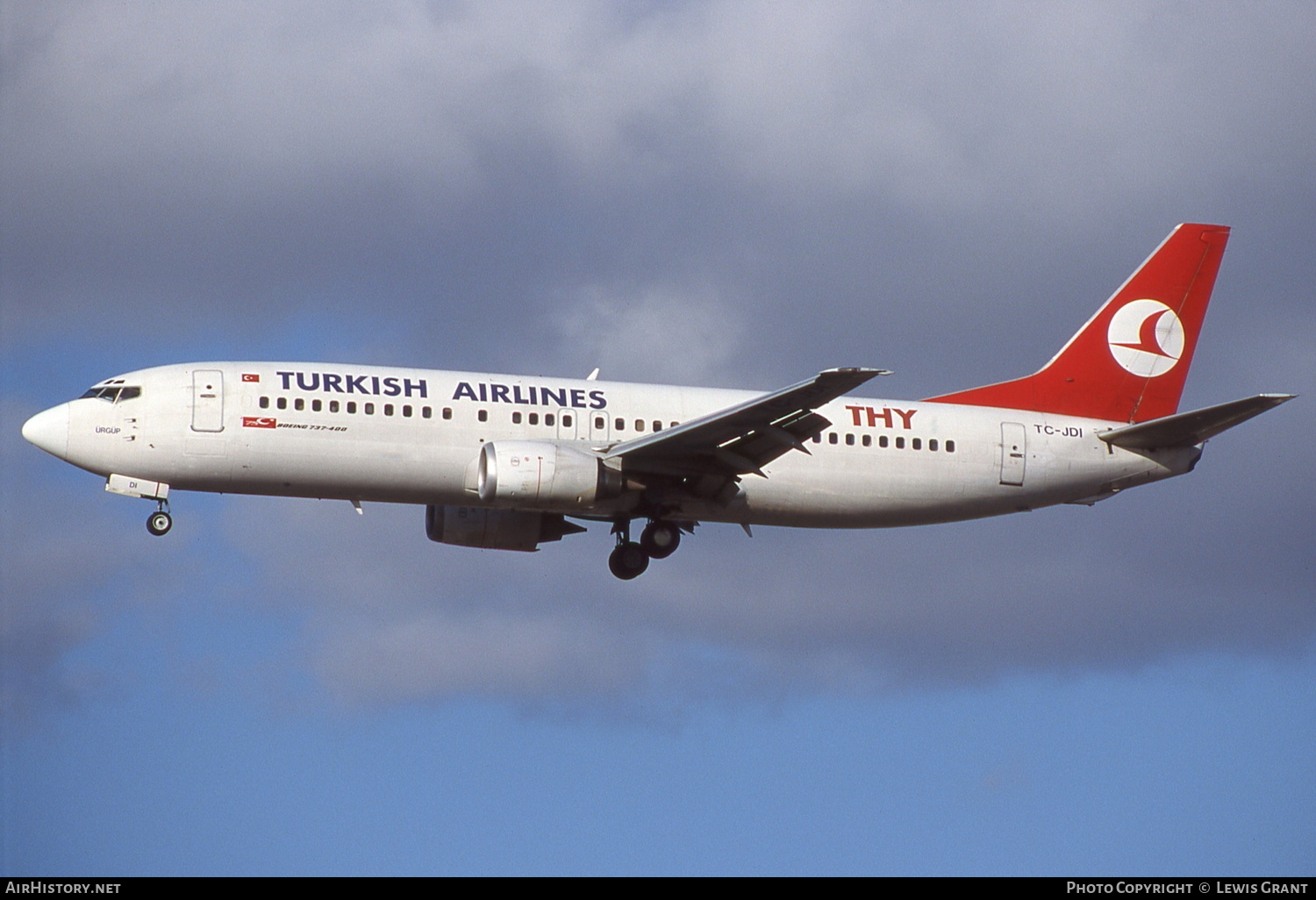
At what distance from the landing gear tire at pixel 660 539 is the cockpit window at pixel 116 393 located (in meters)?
12.9

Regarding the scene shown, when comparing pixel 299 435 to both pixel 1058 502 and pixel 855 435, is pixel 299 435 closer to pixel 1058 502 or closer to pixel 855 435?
pixel 855 435

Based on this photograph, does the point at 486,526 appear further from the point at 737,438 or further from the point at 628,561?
the point at 737,438

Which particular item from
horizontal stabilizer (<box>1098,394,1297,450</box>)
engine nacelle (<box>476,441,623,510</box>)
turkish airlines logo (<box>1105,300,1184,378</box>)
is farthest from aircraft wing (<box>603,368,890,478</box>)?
turkish airlines logo (<box>1105,300,1184,378</box>)

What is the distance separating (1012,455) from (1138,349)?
6070mm

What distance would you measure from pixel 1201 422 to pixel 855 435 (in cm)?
869

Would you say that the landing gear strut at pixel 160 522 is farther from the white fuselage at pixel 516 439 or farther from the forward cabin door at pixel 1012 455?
the forward cabin door at pixel 1012 455

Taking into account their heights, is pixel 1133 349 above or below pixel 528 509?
above

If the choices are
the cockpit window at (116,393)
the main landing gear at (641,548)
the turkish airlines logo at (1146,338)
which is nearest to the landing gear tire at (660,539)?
the main landing gear at (641,548)

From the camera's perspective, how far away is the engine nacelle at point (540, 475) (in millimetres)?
40656

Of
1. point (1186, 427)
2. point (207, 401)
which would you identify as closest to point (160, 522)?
point (207, 401)
